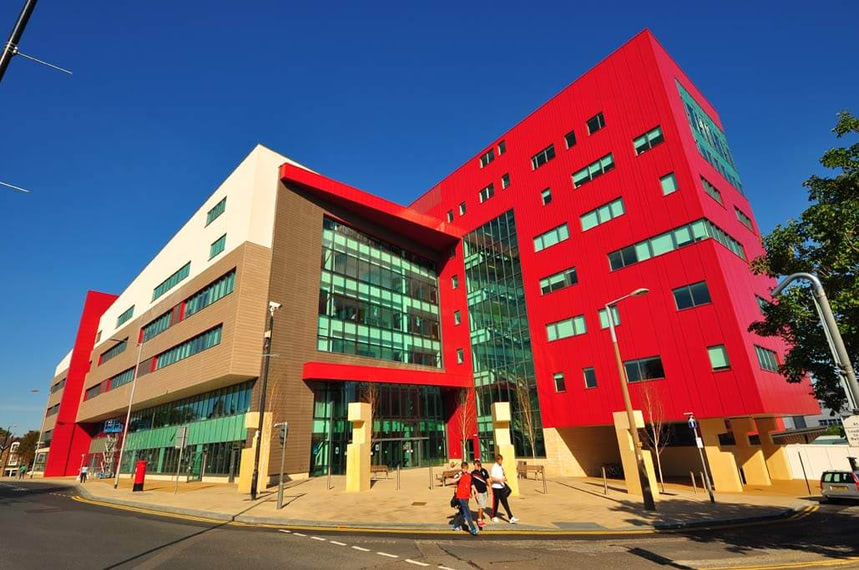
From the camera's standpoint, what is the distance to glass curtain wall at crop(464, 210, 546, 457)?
33.2 m

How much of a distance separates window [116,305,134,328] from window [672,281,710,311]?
59358mm

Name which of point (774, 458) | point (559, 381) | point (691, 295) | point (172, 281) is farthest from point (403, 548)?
point (172, 281)

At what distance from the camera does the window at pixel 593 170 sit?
31.0 meters

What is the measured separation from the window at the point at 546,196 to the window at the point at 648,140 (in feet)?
23.8

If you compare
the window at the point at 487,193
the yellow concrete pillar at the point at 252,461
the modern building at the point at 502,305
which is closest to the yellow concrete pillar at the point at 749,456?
the modern building at the point at 502,305

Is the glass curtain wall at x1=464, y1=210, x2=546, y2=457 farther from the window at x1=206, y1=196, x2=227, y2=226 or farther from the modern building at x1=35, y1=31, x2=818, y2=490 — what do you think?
the window at x1=206, y1=196, x2=227, y2=226

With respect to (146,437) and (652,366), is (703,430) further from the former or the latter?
(146,437)

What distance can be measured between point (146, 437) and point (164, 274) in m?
17.4

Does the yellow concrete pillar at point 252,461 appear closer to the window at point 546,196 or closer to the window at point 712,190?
the window at point 546,196

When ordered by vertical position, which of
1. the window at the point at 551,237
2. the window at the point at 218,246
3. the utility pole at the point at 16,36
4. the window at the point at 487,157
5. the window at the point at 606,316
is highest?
the window at the point at 487,157

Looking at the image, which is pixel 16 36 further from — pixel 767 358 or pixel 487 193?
pixel 487 193

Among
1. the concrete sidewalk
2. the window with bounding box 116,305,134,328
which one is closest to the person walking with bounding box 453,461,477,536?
the concrete sidewalk

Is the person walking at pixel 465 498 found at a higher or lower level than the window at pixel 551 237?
lower

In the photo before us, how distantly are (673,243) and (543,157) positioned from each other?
46.4 ft
